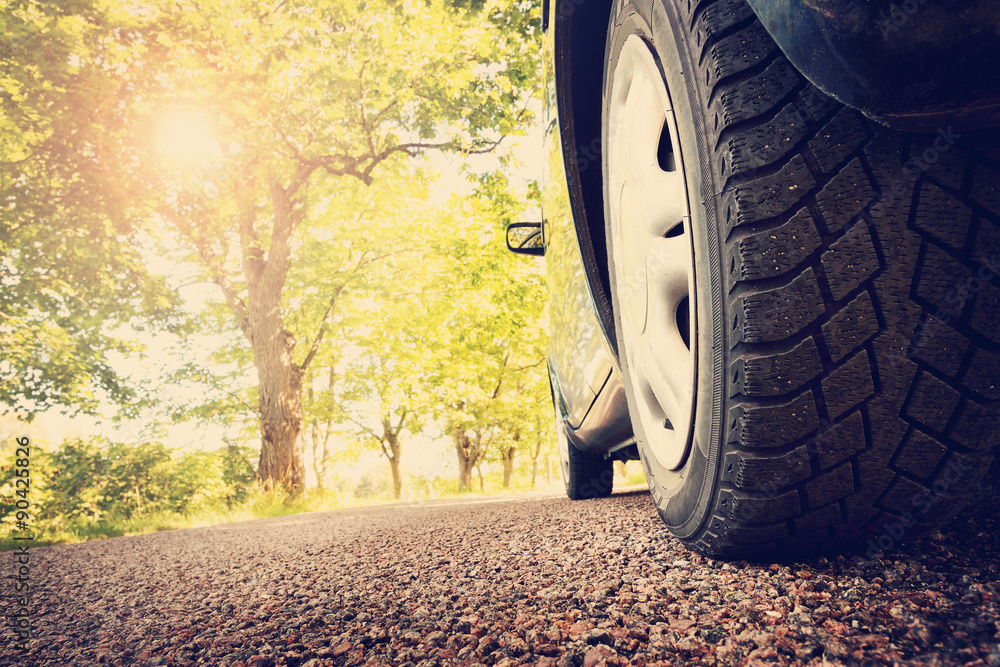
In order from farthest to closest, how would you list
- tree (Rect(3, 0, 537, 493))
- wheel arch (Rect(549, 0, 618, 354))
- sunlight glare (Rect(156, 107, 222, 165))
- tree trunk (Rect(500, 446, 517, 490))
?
tree trunk (Rect(500, 446, 517, 490)) → sunlight glare (Rect(156, 107, 222, 165)) → tree (Rect(3, 0, 537, 493)) → wheel arch (Rect(549, 0, 618, 354))

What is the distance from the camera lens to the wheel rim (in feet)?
3.62

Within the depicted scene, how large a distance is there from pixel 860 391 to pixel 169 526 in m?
7.57

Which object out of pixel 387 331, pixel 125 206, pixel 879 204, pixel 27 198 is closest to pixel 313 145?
pixel 125 206

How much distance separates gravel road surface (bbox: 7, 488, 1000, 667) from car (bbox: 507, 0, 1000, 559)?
0.11 m

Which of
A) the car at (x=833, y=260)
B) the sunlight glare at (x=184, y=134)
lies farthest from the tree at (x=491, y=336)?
the car at (x=833, y=260)

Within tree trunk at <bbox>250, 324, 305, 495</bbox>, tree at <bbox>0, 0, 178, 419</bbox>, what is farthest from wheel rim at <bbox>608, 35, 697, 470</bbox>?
tree trunk at <bbox>250, 324, 305, 495</bbox>

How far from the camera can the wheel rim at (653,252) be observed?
110cm

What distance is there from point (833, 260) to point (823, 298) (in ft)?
0.22

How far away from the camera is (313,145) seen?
10797 millimetres

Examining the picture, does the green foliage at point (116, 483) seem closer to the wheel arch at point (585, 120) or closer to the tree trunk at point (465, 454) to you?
the wheel arch at point (585, 120)

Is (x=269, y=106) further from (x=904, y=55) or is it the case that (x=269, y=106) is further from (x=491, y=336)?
(x=904, y=55)

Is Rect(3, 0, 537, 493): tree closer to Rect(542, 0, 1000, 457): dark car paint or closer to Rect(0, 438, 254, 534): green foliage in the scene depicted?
Rect(0, 438, 254, 534): green foliage

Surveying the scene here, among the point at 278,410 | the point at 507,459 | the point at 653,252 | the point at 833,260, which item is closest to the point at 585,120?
the point at 653,252

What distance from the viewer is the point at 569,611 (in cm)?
105
